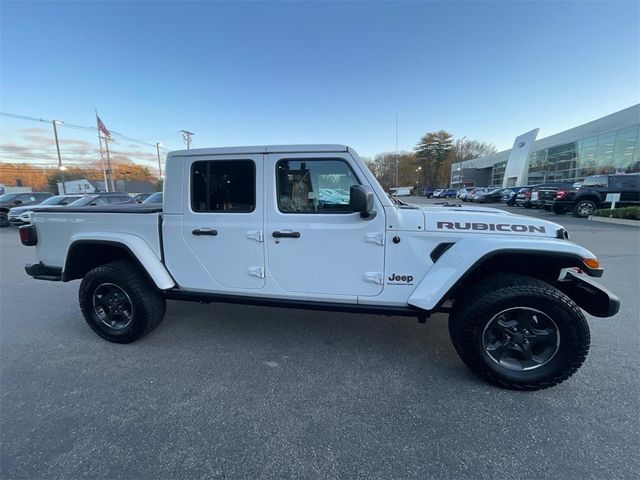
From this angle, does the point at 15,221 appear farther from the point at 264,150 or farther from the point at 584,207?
the point at 584,207

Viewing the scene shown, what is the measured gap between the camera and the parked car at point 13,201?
13870 millimetres

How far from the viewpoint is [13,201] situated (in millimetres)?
14375

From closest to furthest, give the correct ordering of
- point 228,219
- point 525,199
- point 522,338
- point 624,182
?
point 522,338 < point 228,219 < point 624,182 < point 525,199

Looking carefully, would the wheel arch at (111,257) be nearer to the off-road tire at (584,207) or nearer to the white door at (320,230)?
the white door at (320,230)

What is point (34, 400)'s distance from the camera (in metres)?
2.24

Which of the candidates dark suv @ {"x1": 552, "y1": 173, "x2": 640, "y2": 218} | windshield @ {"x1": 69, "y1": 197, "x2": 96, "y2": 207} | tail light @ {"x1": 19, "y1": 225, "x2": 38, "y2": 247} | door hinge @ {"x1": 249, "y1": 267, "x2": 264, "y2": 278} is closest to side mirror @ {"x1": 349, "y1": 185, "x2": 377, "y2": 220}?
door hinge @ {"x1": 249, "y1": 267, "x2": 264, "y2": 278}

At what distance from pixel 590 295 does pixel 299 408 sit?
8.18 feet

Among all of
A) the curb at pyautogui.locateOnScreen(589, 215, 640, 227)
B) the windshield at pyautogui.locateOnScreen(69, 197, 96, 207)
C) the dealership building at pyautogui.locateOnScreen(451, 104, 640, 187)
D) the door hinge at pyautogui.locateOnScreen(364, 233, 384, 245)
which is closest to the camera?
the door hinge at pyautogui.locateOnScreen(364, 233, 384, 245)

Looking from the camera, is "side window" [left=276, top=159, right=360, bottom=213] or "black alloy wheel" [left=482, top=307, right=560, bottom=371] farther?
"side window" [left=276, top=159, right=360, bottom=213]

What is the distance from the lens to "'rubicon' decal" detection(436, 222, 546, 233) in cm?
237

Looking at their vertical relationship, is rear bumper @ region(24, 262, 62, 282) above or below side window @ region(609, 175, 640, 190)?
below

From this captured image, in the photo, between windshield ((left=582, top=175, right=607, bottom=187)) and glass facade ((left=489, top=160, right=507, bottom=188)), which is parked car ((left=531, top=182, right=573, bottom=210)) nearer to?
windshield ((left=582, top=175, right=607, bottom=187))

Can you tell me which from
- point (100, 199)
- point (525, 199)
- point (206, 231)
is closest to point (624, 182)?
point (525, 199)

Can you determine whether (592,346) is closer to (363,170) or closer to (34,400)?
(363,170)
